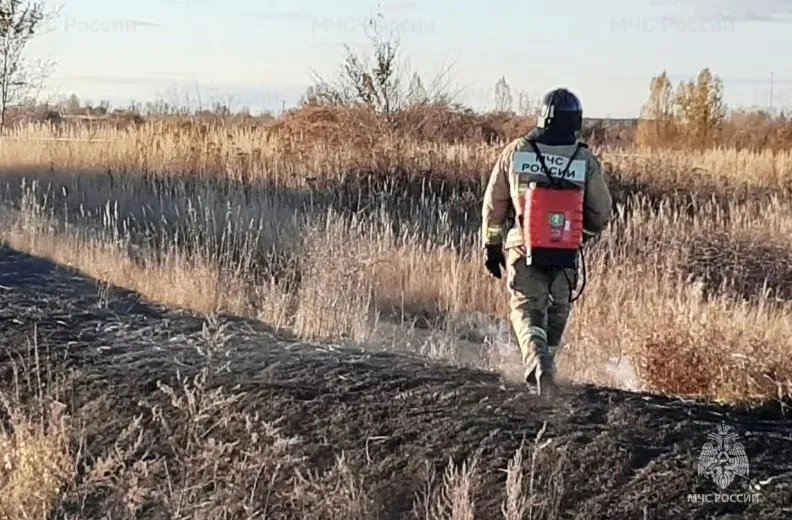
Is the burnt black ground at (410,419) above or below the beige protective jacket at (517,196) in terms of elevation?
below

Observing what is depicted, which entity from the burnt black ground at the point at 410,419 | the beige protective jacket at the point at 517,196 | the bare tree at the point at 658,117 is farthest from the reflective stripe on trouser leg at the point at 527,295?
the bare tree at the point at 658,117

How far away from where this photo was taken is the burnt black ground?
4.84m

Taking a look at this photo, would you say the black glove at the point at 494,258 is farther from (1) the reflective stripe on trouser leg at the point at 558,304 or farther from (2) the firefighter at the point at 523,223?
(1) the reflective stripe on trouser leg at the point at 558,304

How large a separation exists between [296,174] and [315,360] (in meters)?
11.2

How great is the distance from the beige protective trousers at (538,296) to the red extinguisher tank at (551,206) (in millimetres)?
160

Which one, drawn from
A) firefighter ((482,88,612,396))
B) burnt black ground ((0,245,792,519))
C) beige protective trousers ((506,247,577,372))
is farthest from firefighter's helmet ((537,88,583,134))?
burnt black ground ((0,245,792,519))

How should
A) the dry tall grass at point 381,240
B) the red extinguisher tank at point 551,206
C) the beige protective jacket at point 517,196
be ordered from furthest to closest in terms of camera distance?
the dry tall grass at point 381,240, the beige protective jacket at point 517,196, the red extinguisher tank at point 551,206

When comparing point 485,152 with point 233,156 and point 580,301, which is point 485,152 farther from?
point 580,301

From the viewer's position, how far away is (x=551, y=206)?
20.3 feet

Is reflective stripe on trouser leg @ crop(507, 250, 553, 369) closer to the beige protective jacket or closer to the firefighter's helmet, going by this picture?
Answer: the beige protective jacket

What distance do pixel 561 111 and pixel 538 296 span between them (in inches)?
41.3

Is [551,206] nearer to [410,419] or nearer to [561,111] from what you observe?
[561,111]

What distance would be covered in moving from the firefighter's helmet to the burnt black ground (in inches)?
56.0

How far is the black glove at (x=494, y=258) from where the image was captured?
651 centimetres
